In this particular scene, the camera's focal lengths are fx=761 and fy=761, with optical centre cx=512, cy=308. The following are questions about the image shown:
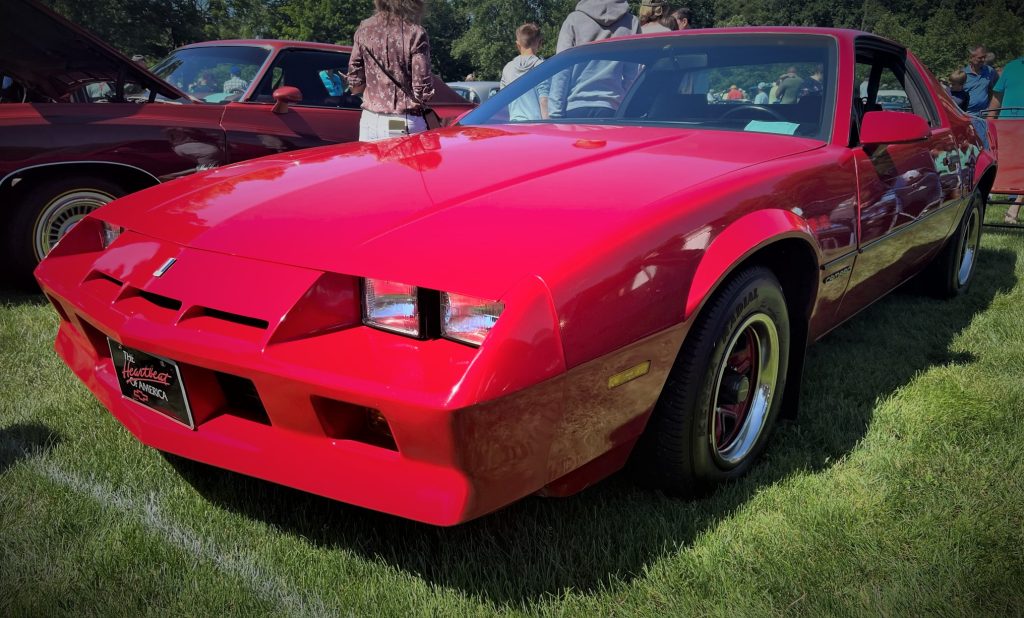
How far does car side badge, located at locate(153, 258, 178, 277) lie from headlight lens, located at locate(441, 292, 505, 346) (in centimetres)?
72

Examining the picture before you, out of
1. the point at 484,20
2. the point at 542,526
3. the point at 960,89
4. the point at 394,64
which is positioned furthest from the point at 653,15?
the point at 484,20

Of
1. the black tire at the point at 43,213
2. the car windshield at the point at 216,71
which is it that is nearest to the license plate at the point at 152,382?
the black tire at the point at 43,213

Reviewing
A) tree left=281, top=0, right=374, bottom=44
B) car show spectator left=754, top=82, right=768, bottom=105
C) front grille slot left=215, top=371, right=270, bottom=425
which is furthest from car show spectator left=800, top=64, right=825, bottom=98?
tree left=281, top=0, right=374, bottom=44

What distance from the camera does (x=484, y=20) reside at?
64500 millimetres

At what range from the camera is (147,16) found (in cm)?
2589

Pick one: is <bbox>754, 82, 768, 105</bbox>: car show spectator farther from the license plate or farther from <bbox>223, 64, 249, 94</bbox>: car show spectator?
<bbox>223, 64, 249, 94</bbox>: car show spectator

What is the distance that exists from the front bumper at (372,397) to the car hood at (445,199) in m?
0.10

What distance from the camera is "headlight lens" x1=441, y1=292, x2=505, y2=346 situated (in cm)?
150

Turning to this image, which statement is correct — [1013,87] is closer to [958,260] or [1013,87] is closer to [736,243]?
[958,260]

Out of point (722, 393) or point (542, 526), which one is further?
point (722, 393)

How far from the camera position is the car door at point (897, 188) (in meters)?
2.70

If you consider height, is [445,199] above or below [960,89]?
above

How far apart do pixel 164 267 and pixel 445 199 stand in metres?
0.68

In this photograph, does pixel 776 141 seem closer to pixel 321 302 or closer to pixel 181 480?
pixel 321 302
